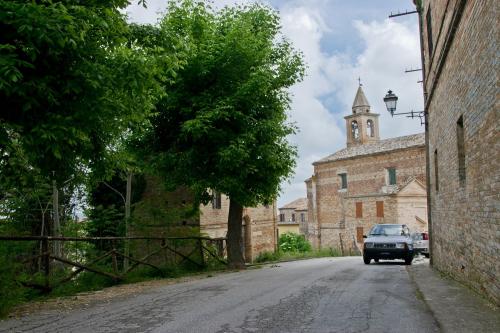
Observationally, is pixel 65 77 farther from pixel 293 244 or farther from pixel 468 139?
pixel 293 244

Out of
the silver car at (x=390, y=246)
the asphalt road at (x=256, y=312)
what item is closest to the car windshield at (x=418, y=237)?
the silver car at (x=390, y=246)

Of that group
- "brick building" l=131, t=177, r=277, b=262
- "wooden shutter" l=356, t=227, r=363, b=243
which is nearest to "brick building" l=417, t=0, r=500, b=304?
"brick building" l=131, t=177, r=277, b=262

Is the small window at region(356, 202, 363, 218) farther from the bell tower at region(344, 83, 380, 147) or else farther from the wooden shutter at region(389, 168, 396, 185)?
the bell tower at region(344, 83, 380, 147)

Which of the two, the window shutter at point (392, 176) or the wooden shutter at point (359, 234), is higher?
the window shutter at point (392, 176)

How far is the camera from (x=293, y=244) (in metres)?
54.1

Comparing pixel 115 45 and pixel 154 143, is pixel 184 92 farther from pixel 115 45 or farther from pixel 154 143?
pixel 115 45

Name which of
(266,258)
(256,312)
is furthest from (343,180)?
(256,312)

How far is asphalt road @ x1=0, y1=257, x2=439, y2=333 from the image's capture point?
646 cm

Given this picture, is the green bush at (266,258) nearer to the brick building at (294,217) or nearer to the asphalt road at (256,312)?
the asphalt road at (256,312)

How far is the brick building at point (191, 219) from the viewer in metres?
20.3

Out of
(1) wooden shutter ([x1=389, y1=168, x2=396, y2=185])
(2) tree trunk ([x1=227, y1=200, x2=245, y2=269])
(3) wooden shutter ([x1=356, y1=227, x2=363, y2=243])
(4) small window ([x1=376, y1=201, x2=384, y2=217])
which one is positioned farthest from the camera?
(3) wooden shutter ([x1=356, y1=227, x2=363, y2=243])

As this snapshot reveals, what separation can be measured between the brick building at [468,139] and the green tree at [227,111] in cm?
601

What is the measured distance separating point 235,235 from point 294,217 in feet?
191

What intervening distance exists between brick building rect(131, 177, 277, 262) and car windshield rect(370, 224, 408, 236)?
6.59 meters
